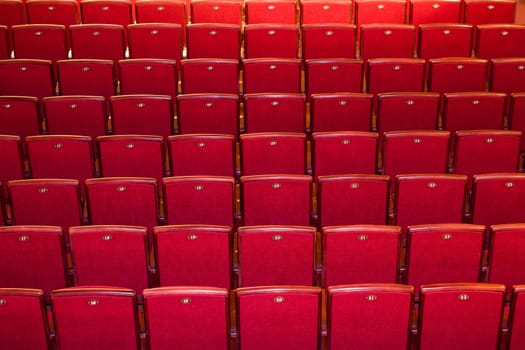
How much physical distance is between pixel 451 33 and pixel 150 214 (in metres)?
0.52

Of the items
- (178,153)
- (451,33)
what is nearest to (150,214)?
(178,153)

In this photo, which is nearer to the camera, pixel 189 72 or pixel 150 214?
pixel 150 214

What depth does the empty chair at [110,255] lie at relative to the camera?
2.03 feet

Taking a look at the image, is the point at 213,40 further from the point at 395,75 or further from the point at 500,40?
the point at 500,40

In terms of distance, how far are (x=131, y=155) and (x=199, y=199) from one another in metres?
0.11

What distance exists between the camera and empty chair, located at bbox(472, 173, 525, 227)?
27.9 inches

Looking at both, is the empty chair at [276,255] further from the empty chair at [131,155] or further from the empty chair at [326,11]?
the empty chair at [326,11]

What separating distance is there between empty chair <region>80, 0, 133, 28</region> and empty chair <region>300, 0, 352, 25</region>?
257 millimetres

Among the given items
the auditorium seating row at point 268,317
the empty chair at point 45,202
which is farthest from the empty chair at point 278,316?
the empty chair at point 45,202

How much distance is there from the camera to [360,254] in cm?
63

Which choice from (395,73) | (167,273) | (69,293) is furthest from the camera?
(395,73)

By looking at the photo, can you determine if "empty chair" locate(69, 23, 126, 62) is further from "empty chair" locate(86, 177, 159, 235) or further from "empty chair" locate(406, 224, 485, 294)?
"empty chair" locate(406, 224, 485, 294)

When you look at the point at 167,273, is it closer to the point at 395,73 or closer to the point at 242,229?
the point at 242,229

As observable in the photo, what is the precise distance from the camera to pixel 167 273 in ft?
2.11
